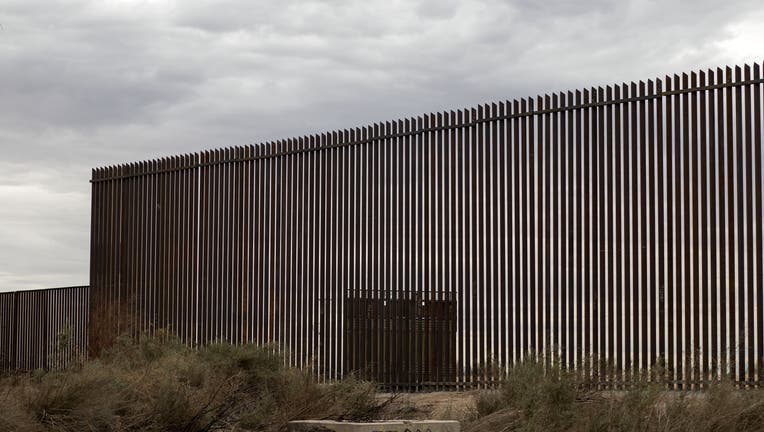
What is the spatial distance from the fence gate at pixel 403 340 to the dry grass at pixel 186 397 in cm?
276

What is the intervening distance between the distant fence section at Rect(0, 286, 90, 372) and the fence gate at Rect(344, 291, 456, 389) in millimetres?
7281

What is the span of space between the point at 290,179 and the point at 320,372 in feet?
10.4

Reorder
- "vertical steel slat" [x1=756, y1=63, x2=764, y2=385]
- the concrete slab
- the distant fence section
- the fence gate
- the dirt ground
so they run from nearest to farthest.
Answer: the concrete slab < the dirt ground < "vertical steel slat" [x1=756, y1=63, x2=764, y2=385] < the fence gate < the distant fence section

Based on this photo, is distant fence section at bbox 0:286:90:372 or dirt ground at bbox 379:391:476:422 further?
distant fence section at bbox 0:286:90:372

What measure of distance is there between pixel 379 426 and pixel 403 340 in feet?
22.6

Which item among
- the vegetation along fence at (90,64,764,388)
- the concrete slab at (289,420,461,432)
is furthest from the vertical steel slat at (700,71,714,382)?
the concrete slab at (289,420,461,432)

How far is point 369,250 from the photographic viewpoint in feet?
53.8

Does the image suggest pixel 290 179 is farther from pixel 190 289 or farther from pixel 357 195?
pixel 190 289

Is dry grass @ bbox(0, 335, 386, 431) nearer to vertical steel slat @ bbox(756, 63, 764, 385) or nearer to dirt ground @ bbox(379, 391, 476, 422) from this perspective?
dirt ground @ bbox(379, 391, 476, 422)

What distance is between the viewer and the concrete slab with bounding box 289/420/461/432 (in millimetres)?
8555

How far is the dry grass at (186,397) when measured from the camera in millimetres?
8758

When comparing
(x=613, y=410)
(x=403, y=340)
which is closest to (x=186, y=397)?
(x=613, y=410)

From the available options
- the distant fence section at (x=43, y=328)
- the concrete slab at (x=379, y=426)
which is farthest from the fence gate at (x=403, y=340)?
the distant fence section at (x=43, y=328)

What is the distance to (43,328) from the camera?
2380cm
